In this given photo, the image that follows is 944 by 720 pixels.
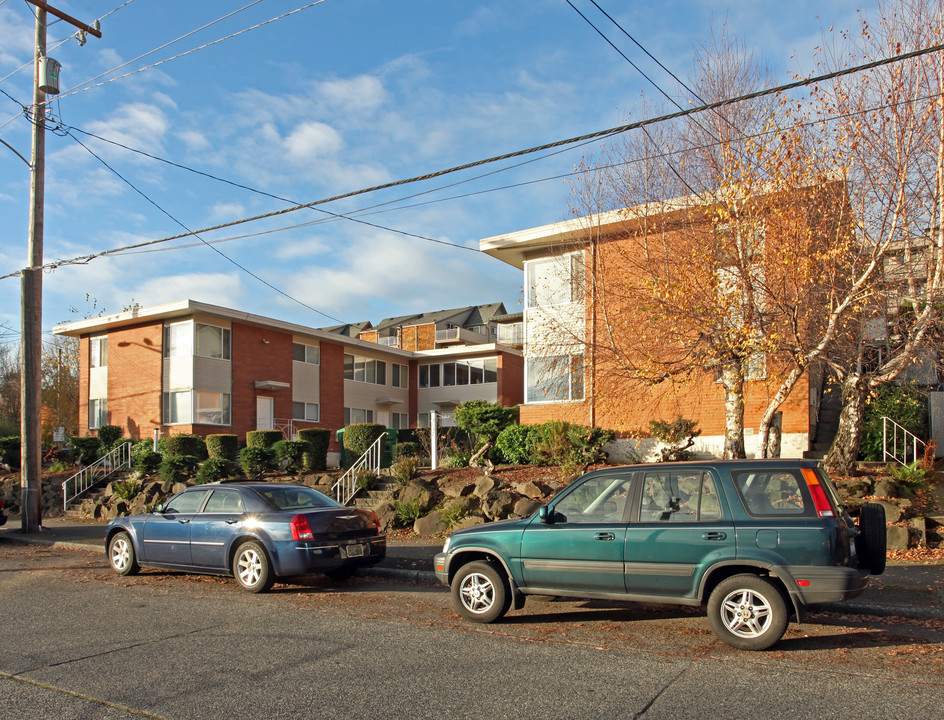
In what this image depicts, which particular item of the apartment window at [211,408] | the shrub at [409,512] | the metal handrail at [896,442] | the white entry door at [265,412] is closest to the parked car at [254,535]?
the shrub at [409,512]

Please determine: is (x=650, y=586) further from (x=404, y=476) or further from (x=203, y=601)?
(x=404, y=476)

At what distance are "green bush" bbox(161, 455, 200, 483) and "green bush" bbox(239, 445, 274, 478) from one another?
5.91 feet

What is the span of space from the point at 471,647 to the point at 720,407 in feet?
45.8

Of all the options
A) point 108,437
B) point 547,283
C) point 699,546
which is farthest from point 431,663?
point 108,437

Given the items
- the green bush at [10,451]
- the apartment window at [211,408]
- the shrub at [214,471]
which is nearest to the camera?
the shrub at [214,471]

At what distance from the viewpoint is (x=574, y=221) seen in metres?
18.3

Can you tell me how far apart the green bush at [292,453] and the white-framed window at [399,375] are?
732 inches

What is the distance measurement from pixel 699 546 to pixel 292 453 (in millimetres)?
16966

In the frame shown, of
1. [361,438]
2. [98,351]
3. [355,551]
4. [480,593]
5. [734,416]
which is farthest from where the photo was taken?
[98,351]

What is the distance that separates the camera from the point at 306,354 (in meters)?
35.3

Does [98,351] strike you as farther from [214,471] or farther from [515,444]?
[515,444]

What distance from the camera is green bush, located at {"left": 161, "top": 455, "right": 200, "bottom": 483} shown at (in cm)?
2239

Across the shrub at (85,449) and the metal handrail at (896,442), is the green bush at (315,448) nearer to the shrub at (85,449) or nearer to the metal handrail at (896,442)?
the shrub at (85,449)

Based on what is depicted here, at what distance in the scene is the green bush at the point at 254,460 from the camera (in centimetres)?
2184
